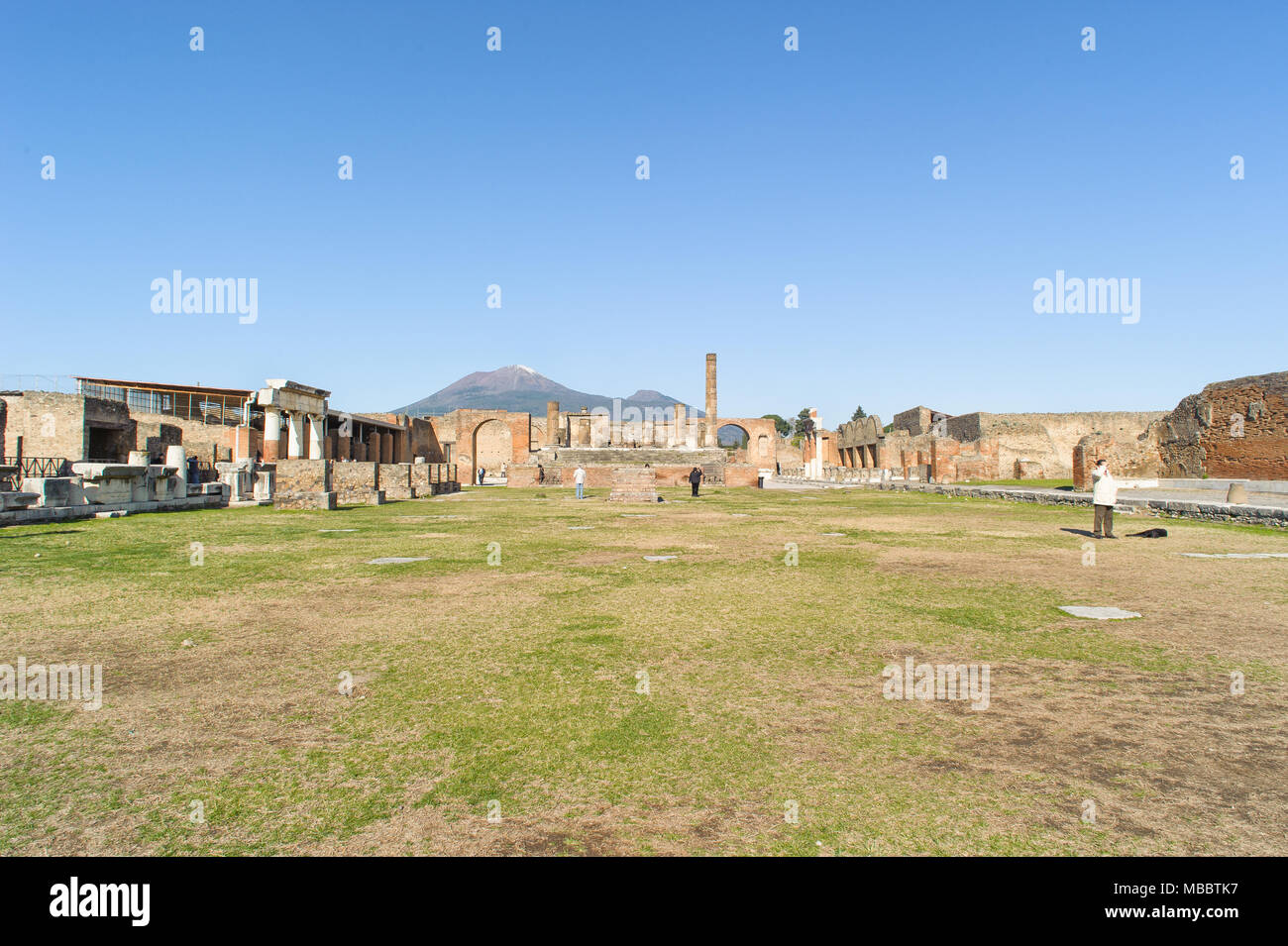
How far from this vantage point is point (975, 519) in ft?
47.6

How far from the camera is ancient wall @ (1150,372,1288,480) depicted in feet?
58.6

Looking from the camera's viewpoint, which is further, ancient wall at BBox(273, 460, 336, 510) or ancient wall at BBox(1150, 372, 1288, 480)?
ancient wall at BBox(1150, 372, 1288, 480)

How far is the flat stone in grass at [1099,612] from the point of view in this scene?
5.33 meters

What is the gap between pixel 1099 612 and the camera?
546 centimetres

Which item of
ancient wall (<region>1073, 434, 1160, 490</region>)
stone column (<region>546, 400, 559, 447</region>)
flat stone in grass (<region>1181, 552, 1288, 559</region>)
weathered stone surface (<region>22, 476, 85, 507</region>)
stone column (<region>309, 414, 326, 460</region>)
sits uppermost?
stone column (<region>546, 400, 559, 447</region>)

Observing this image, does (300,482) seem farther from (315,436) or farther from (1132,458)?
A: (1132,458)

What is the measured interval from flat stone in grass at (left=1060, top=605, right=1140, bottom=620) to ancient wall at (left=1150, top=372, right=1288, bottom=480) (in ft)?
57.0

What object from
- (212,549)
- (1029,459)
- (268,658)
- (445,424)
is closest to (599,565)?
(268,658)

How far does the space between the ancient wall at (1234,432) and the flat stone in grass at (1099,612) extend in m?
17.4

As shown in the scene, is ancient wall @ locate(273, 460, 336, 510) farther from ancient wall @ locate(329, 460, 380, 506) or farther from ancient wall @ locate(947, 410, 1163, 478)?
ancient wall @ locate(947, 410, 1163, 478)

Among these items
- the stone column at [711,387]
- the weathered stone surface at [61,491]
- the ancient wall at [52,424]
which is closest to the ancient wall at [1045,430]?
the stone column at [711,387]

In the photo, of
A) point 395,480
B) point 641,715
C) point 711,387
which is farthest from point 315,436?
point 711,387

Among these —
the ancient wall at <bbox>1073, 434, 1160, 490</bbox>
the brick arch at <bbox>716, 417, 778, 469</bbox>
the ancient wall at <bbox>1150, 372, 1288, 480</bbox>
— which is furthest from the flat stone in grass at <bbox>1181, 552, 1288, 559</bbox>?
the brick arch at <bbox>716, 417, 778, 469</bbox>
